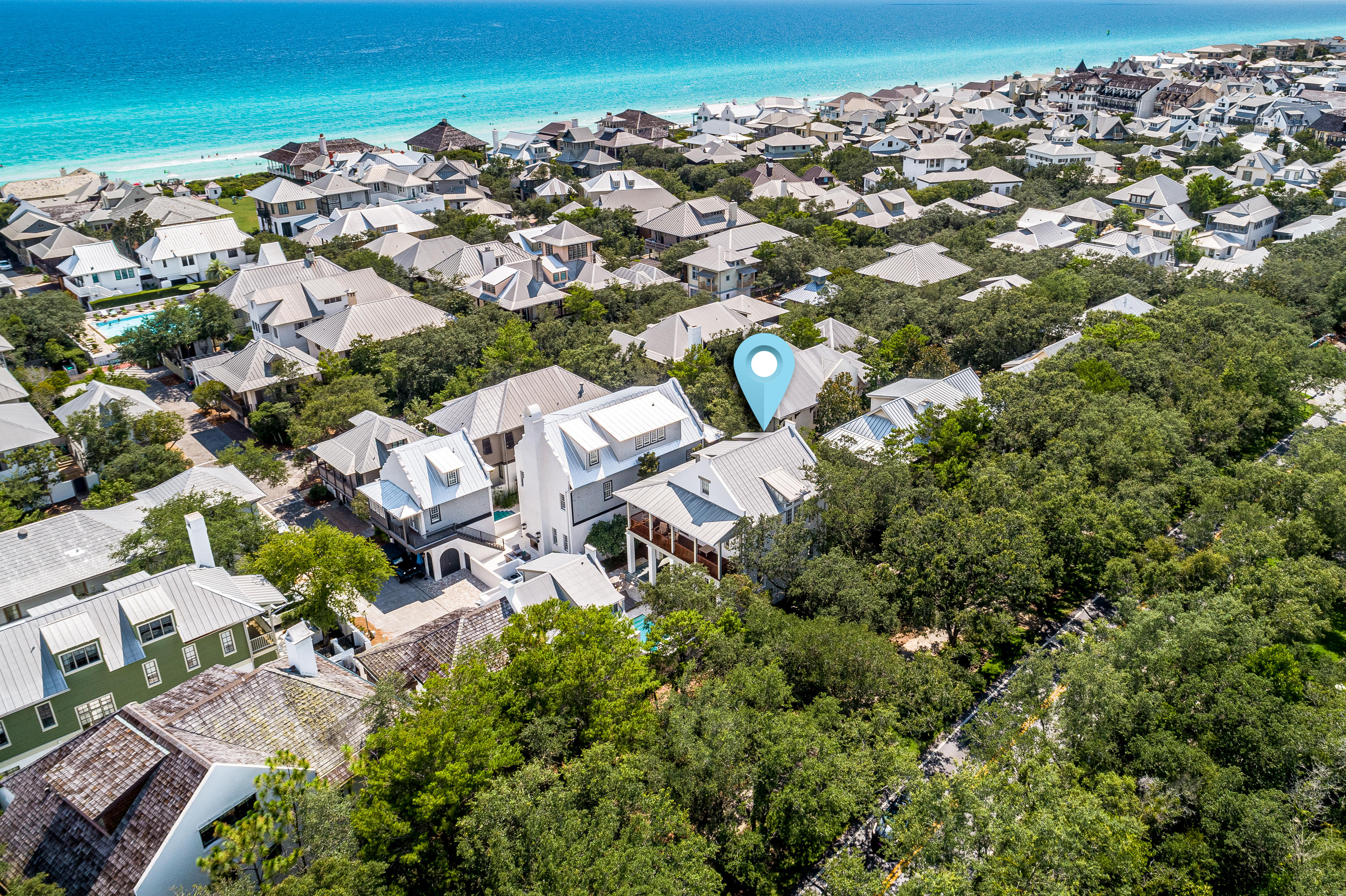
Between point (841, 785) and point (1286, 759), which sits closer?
point (841, 785)

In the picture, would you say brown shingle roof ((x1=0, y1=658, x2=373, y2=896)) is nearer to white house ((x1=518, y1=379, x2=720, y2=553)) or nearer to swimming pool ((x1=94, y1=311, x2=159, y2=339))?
white house ((x1=518, y1=379, x2=720, y2=553))

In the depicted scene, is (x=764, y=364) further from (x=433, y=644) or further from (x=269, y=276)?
(x=269, y=276)

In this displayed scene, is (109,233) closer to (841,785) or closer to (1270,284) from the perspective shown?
(841,785)

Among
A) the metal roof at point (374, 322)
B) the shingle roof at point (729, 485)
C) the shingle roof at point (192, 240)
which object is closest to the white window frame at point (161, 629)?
the shingle roof at point (729, 485)

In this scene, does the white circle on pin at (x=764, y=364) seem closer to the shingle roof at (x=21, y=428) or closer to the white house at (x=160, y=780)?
the white house at (x=160, y=780)

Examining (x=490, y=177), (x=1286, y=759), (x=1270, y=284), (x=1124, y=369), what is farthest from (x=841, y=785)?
(x=490, y=177)

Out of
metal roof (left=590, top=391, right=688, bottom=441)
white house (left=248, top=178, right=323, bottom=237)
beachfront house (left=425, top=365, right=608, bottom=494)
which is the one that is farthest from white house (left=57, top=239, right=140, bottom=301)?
metal roof (left=590, top=391, right=688, bottom=441)
